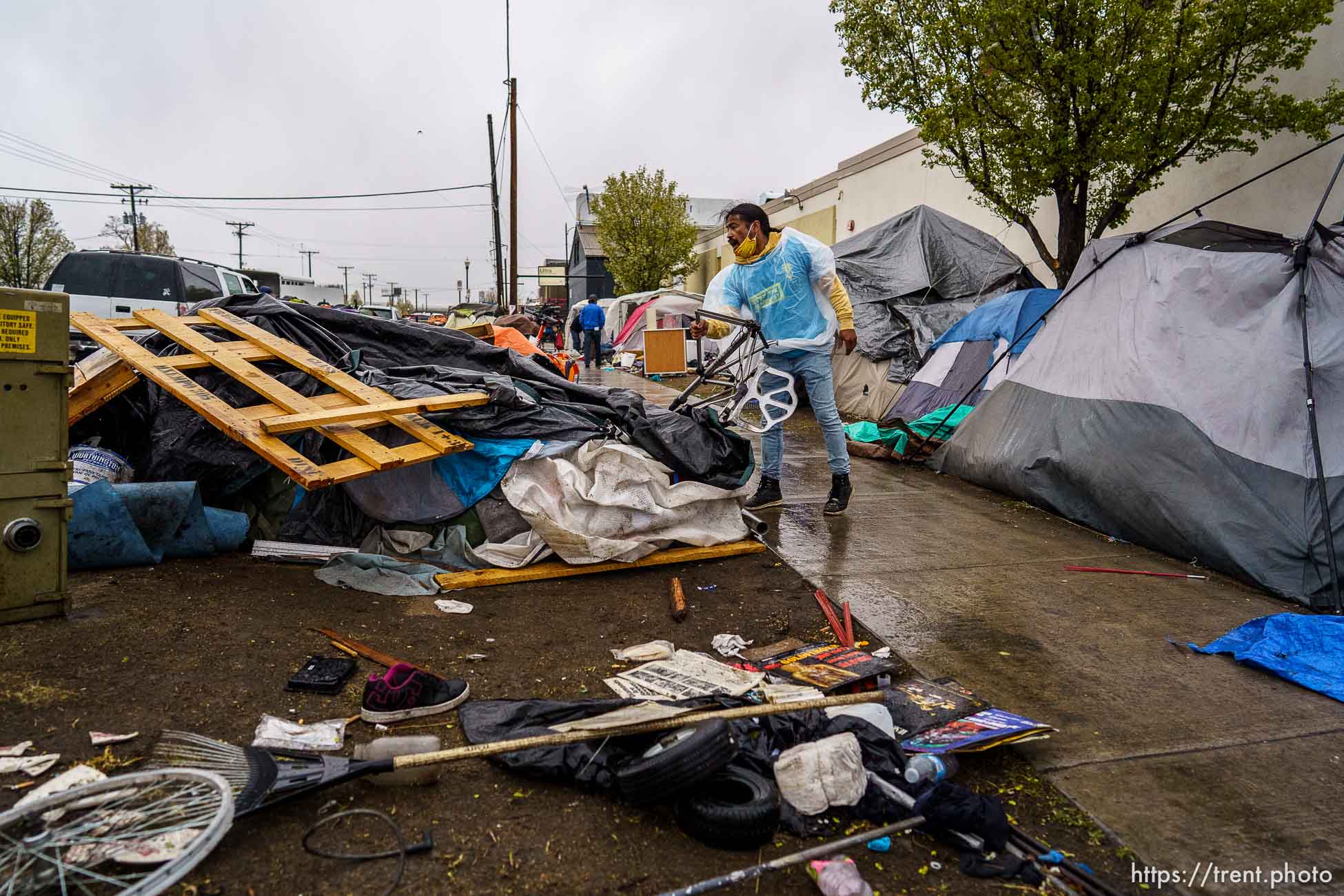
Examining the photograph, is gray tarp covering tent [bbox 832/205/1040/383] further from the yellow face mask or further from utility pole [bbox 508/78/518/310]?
utility pole [bbox 508/78/518/310]

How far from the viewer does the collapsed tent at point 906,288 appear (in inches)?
399

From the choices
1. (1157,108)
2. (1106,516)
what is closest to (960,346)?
(1157,108)

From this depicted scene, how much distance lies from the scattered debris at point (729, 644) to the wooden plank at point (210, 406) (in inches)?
76.2

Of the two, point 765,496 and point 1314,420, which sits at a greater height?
point 1314,420

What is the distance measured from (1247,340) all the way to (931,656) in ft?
10.1

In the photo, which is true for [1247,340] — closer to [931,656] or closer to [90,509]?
[931,656]

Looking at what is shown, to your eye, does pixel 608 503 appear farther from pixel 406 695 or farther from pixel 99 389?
pixel 99 389

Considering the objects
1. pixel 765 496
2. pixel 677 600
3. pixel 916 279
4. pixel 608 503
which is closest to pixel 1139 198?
pixel 916 279

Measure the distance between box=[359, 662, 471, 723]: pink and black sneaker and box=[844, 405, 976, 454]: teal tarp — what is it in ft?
16.7

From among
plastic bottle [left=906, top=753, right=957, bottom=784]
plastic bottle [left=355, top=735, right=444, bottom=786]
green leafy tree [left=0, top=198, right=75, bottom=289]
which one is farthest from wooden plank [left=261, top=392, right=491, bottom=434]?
green leafy tree [left=0, top=198, right=75, bottom=289]

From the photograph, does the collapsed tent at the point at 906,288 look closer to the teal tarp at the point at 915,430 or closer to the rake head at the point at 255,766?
the teal tarp at the point at 915,430

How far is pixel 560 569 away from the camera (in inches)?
153

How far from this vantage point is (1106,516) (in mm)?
4852

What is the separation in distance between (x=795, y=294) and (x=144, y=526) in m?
3.88
